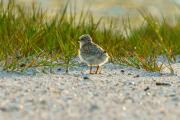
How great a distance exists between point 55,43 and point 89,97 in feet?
9.18

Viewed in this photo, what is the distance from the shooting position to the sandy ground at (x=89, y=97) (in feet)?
13.0

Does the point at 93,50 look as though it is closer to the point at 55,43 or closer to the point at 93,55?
the point at 93,55

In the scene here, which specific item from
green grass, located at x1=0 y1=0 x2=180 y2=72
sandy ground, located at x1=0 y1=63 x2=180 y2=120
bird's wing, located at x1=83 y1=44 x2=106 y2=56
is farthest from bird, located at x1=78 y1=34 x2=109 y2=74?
sandy ground, located at x1=0 y1=63 x2=180 y2=120

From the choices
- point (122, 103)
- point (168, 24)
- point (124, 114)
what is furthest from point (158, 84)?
point (168, 24)

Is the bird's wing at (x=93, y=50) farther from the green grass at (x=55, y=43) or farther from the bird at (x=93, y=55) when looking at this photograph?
the green grass at (x=55, y=43)

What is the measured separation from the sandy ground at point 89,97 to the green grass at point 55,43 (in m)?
0.41

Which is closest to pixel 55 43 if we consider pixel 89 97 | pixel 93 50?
pixel 93 50

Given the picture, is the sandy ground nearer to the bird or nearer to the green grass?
the bird

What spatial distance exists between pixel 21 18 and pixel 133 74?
175 centimetres

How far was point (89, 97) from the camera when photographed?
4504mm

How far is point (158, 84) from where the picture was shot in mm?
5277

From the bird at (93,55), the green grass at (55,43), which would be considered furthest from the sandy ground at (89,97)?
the green grass at (55,43)

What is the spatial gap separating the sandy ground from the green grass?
0.41 meters

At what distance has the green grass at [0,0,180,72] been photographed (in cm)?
614
